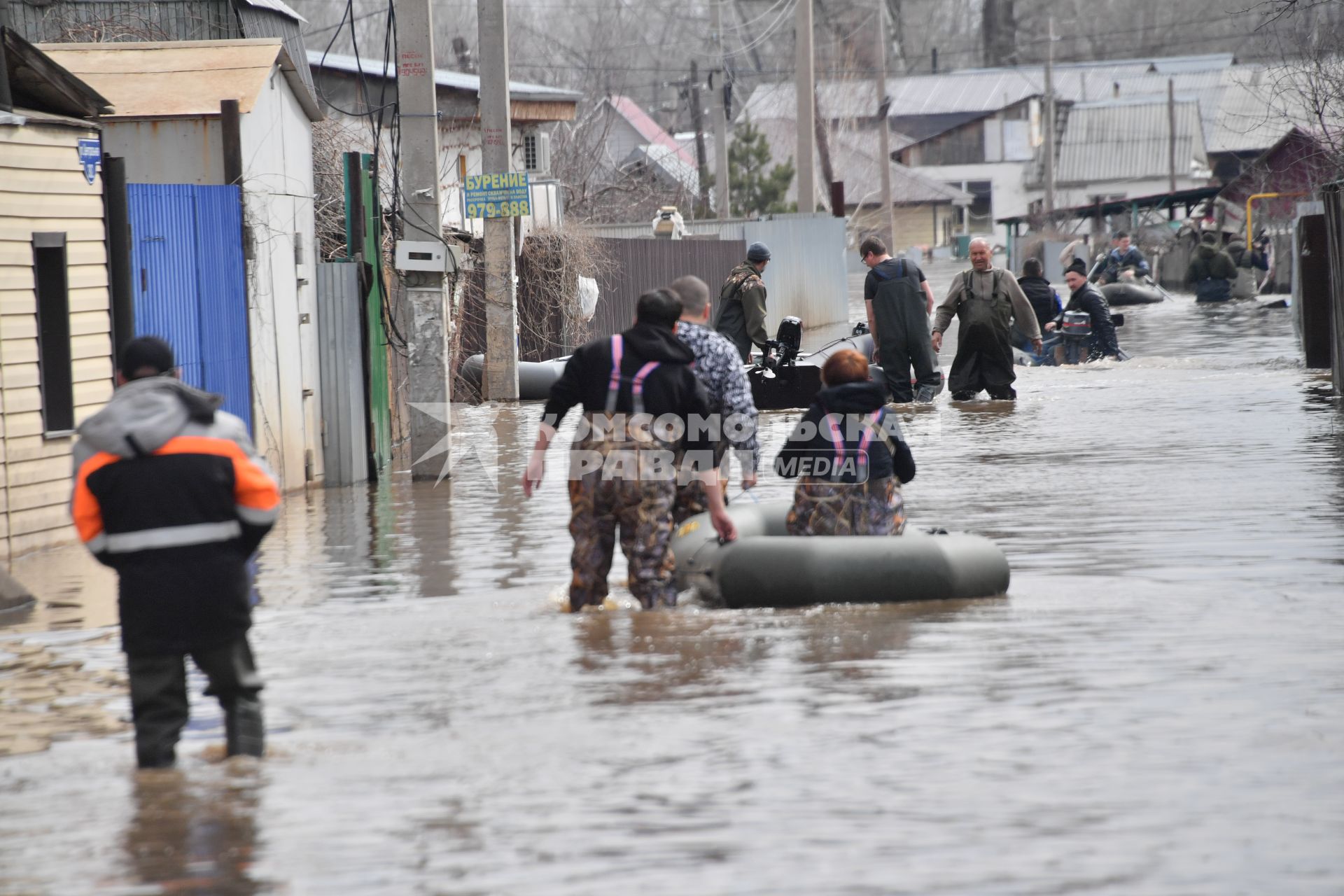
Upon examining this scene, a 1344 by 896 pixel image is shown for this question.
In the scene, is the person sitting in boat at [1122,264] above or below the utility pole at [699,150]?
below

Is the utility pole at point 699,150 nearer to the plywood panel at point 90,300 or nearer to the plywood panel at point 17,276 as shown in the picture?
the plywood panel at point 90,300

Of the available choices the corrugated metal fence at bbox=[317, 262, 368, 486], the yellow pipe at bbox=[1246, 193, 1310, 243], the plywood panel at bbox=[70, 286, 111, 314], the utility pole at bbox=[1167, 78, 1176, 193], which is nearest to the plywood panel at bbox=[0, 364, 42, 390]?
the plywood panel at bbox=[70, 286, 111, 314]

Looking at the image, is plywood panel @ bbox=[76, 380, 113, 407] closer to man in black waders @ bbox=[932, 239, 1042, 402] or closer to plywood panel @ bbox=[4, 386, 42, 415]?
plywood panel @ bbox=[4, 386, 42, 415]

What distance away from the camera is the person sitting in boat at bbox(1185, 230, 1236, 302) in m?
43.1

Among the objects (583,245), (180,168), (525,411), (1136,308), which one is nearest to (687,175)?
(1136,308)

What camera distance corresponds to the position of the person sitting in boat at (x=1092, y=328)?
973 inches

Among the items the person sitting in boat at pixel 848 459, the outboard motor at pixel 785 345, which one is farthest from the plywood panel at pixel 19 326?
the outboard motor at pixel 785 345

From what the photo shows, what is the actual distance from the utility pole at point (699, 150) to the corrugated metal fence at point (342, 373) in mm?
36497

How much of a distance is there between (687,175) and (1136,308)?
22.0 meters

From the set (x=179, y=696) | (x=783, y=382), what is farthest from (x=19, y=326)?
(x=783, y=382)

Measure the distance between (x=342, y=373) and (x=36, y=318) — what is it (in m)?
3.63

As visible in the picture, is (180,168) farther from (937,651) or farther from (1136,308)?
(1136,308)

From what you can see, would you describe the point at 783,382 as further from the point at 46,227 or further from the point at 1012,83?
the point at 1012,83

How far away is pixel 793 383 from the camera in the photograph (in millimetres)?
19594
